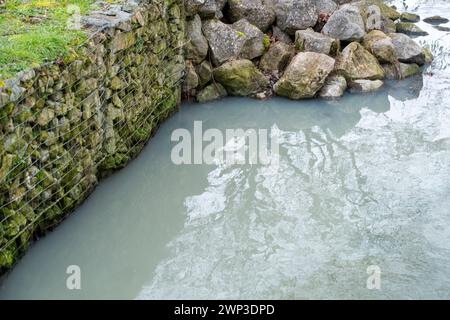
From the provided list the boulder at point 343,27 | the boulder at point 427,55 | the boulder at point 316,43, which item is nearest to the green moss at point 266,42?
the boulder at point 316,43

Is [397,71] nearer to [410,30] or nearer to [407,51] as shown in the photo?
[407,51]

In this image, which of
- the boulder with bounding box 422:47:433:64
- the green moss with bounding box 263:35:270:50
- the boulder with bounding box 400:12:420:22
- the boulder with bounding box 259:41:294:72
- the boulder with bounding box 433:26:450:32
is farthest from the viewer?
the boulder with bounding box 400:12:420:22

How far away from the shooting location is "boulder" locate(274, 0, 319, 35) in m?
12.9

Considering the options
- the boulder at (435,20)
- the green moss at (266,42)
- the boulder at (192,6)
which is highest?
the boulder at (192,6)

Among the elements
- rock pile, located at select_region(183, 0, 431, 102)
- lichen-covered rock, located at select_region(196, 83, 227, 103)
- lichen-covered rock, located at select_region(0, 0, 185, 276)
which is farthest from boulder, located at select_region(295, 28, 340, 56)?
lichen-covered rock, located at select_region(0, 0, 185, 276)

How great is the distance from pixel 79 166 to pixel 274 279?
3.28 m

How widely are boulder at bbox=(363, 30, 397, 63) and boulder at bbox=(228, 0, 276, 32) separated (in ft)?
8.32

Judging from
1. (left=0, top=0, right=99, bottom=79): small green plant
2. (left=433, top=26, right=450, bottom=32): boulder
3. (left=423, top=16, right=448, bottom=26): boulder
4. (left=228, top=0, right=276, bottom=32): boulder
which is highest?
(left=0, top=0, right=99, bottom=79): small green plant

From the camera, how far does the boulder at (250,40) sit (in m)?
12.2

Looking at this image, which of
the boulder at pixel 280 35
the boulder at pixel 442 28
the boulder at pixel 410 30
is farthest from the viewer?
the boulder at pixel 442 28

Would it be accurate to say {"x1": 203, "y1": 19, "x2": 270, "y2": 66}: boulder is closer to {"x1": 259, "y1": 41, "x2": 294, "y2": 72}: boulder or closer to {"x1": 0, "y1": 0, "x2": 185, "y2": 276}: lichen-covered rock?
{"x1": 259, "y1": 41, "x2": 294, "y2": 72}: boulder

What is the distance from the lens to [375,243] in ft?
23.2

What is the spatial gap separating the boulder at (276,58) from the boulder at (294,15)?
862mm

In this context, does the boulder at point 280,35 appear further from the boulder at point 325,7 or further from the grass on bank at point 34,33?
the grass on bank at point 34,33
